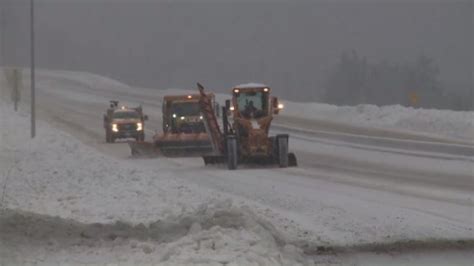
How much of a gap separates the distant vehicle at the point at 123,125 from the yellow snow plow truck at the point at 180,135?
6.10 meters

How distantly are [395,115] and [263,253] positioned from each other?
37.5 metres

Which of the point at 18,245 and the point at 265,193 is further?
the point at 265,193

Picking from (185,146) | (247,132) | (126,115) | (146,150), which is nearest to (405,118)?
(126,115)

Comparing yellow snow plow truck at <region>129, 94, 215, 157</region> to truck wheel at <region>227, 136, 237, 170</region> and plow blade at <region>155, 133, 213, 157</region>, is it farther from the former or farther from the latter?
truck wheel at <region>227, 136, 237, 170</region>

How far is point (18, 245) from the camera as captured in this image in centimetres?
1030

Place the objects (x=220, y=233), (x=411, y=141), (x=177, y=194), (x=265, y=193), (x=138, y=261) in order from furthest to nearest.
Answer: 1. (x=411, y=141)
2. (x=265, y=193)
3. (x=177, y=194)
4. (x=220, y=233)
5. (x=138, y=261)

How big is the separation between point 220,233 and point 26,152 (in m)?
17.2

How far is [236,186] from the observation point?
61.8ft

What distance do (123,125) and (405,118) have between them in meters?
16.3

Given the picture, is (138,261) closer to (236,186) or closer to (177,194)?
(177,194)

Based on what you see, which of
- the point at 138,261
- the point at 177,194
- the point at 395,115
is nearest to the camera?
the point at 138,261

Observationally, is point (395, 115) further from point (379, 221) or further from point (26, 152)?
point (379, 221)

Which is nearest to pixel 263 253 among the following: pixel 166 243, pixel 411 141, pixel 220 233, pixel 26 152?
pixel 220 233

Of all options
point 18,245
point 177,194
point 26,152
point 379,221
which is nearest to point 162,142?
point 26,152
